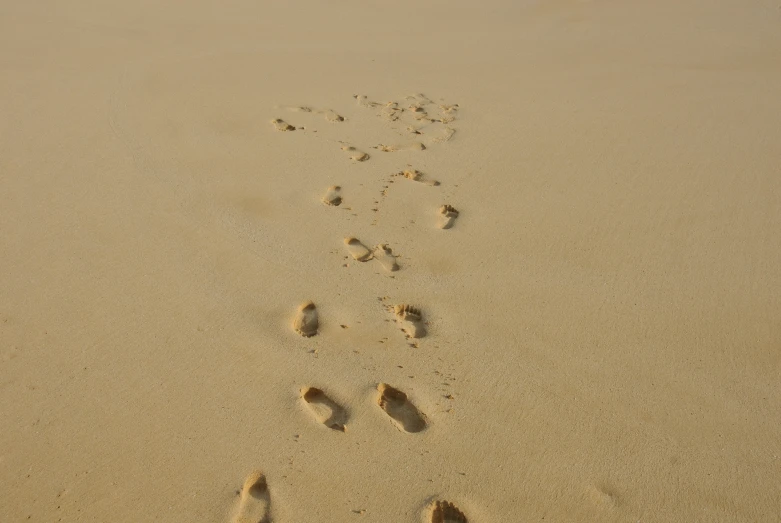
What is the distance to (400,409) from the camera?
227 centimetres

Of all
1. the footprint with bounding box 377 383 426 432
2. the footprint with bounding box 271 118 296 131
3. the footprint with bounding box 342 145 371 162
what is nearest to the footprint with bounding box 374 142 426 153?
the footprint with bounding box 342 145 371 162

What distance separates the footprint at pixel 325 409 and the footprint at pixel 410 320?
1.42 ft

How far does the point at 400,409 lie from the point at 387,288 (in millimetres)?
629

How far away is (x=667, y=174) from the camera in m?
3.61

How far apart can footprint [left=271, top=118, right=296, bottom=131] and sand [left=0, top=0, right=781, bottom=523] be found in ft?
0.17

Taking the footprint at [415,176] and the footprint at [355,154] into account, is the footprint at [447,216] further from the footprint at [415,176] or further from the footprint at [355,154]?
the footprint at [355,154]

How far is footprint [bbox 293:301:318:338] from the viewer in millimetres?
2556

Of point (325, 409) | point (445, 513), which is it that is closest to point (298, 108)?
point (325, 409)

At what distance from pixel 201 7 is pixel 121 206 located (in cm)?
338

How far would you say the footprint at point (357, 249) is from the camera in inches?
115

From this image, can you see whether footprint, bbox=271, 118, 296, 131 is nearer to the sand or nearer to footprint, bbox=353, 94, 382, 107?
the sand

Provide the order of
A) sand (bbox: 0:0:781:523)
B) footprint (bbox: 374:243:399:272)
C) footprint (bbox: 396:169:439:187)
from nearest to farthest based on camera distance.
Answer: sand (bbox: 0:0:781:523) → footprint (bbox: 374:243:399:272) → footprint (bbox: 396:169:439:187)

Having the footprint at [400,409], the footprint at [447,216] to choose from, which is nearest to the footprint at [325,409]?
the footprint at [400,409]

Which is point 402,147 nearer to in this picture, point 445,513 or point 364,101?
point 364,101
